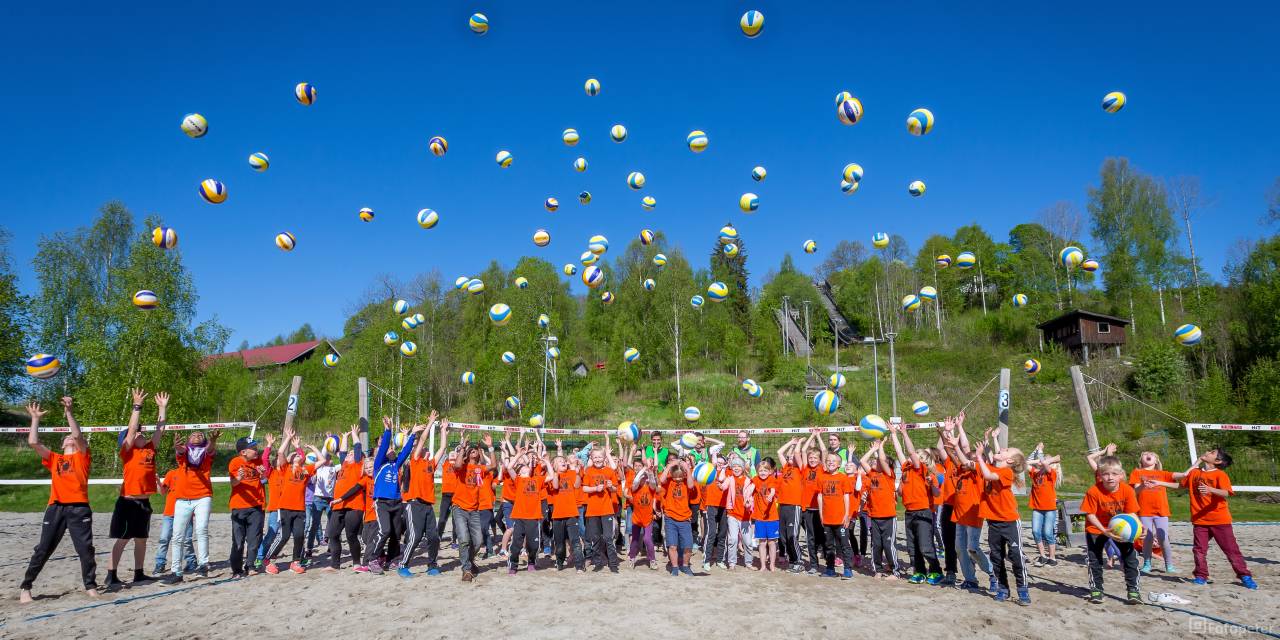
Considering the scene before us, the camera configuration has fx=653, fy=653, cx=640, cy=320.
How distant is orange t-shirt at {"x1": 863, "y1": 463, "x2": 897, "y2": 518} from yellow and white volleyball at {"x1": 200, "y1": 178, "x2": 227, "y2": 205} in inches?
483

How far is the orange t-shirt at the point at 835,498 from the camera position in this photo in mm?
8742

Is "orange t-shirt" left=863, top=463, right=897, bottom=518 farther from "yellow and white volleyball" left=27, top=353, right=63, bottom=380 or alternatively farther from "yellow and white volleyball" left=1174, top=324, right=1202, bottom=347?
"yellow and white volleyball" left=27, top=353, right=63, bottom=380

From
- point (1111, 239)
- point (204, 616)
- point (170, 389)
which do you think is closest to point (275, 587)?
point (204, 616)

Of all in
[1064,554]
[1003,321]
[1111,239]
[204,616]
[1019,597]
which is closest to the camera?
[204,616]

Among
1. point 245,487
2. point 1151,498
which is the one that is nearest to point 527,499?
point 245,487

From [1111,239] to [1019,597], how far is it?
154 ft

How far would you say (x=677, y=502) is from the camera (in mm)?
9117

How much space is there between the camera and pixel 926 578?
8.38m

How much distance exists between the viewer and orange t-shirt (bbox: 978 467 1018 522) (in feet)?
23.1

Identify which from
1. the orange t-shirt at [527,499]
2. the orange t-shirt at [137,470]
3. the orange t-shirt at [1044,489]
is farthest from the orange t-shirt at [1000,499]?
the orange t-shirt at [137,470]

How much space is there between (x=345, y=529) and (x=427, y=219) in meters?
8.70

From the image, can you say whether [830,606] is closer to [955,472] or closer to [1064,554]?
[955,472]

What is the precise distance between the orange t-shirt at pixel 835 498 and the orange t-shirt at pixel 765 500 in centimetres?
76

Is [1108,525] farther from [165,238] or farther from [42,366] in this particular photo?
[165,238]
